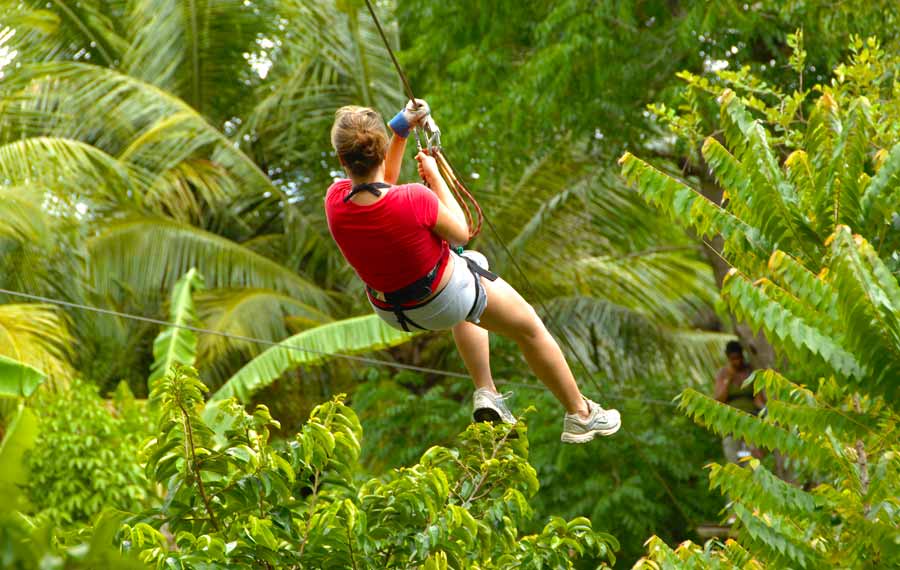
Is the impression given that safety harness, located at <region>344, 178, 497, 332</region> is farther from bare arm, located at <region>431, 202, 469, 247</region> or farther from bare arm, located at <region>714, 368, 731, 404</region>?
bare arm, located at <region>714, 368, 731, 404</region>

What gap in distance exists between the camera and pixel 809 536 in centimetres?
615

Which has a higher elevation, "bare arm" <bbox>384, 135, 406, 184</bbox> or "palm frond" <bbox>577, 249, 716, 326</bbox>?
"bare arm" <bbox>384, 135, 406, 184</bbox>

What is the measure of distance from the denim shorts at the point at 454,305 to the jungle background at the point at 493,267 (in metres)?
0.74

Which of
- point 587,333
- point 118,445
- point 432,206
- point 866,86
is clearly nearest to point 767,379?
point 432,206

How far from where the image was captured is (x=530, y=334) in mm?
5629

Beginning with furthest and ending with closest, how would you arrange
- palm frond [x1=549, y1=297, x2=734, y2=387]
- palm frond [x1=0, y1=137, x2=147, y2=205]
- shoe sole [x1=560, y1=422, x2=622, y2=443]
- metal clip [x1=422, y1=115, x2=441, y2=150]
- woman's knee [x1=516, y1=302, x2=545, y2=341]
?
palm frond [x1=549, y1=297, x2=734, y2=387] < palm frond [x1=0, y1=137, x2=147, y2=205] < shoe sole [x1=560, y1=422, x2=622, y2=443] < woman's knee [x1=516, y1=302, x2=545, y2=341] < metal clip [x1=422, y1=115, x2=441, y2=150]

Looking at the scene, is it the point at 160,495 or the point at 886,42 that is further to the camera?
the point at 160,495

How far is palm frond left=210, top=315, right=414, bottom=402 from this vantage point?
1323cm

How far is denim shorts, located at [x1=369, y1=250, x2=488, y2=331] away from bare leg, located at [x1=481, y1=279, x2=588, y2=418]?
95 millimetres

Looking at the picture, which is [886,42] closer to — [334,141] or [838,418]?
[838,418]

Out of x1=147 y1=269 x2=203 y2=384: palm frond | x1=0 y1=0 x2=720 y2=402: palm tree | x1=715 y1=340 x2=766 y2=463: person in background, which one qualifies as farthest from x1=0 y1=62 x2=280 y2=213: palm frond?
x1=715 y1=340 x2=766 y2=463: person in background

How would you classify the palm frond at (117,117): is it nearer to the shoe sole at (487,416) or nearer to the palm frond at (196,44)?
the palm frond at (196,44)

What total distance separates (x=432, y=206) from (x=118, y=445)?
29.7 ft

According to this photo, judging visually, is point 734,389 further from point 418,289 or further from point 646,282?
point 418,289
